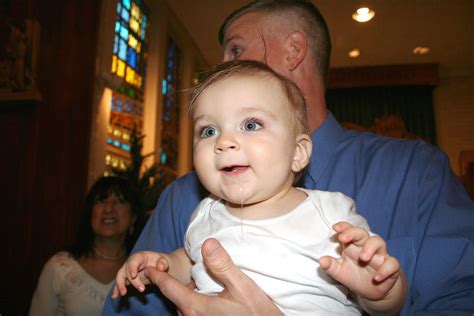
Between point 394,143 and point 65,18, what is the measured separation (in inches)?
170

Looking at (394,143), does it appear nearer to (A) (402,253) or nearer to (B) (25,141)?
(A) (402,253)

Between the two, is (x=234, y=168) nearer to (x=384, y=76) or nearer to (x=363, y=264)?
(x=363, y=264)

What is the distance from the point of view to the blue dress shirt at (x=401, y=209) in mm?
1130

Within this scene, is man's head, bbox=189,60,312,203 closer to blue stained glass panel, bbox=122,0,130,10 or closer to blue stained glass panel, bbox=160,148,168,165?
blue stained glass panel, bbox=122,0,130,10

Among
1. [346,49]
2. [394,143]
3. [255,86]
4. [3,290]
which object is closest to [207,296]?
[255,86]

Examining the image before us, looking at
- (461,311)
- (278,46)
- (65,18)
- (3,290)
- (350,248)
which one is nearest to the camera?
(350,248)

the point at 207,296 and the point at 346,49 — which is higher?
the point at 346,49

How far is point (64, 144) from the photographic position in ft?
14.1

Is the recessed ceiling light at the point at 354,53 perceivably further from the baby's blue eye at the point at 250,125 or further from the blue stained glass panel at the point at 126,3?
the baby's blue eye at the point at 250,125

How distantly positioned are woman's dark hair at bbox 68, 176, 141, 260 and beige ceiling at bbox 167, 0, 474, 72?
217 inches

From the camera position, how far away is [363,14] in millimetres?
7551

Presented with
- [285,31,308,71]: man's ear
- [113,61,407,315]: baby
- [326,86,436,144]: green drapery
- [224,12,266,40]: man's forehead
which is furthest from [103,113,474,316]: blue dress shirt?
[326,86,436,144]: green drapery

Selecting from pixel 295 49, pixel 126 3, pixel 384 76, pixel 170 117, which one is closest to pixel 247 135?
pixel 295 49

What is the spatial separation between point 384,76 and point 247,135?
10835 millimetres
